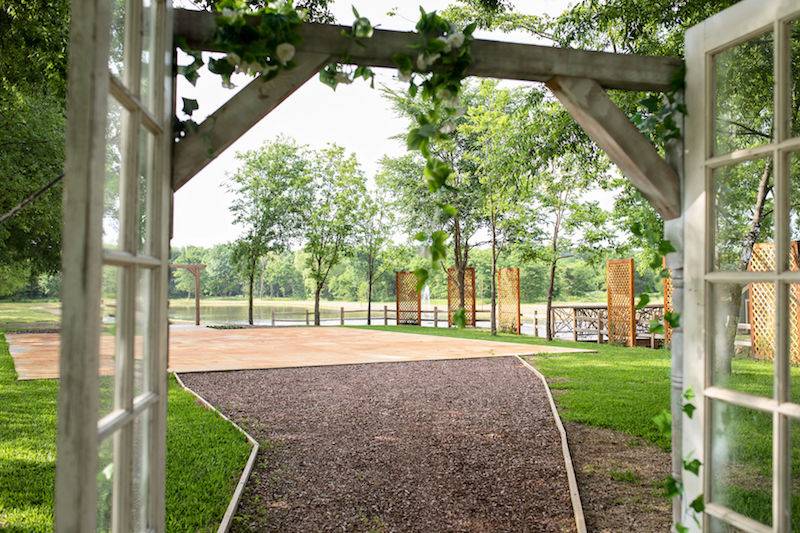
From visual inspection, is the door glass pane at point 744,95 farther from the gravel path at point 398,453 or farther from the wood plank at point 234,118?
the gravel path at point 398,453

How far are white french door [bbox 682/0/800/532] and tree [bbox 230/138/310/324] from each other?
18.1m

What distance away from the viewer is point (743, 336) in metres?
1.86

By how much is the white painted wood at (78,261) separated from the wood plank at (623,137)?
149 centimetres

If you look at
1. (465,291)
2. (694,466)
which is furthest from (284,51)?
(465,291)

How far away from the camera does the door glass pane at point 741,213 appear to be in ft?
5.98

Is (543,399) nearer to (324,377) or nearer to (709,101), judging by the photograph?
(324,377)

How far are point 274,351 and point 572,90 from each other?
9.02 meters

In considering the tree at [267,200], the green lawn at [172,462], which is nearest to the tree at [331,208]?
the tree at [267,200]

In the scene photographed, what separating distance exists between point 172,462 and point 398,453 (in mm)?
1478

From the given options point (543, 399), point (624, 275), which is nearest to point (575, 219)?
point (624, 275)

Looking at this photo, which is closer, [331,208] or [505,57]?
[505,57]

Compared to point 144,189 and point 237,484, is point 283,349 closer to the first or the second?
point 237,484

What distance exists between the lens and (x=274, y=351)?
10.4 meters

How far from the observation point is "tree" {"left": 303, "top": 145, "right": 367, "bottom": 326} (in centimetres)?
1955
